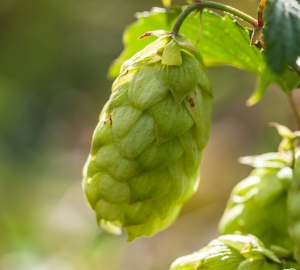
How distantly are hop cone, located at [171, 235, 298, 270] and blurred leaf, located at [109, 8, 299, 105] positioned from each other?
0.29 metres

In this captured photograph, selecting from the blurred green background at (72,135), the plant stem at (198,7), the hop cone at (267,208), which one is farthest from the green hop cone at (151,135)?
the blurred green background at (72,135)

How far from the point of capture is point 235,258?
0.59 meters

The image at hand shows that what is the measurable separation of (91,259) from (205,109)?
8.31 feet

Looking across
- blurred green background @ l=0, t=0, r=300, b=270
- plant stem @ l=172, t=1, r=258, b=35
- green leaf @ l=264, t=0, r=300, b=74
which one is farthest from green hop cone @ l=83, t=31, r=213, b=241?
blurred green background @ l=0, t=0, r=300, b=270

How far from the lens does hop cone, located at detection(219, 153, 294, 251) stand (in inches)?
28.0

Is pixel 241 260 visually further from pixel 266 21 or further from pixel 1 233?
pixel 1 233

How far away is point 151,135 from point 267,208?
38 centimetres

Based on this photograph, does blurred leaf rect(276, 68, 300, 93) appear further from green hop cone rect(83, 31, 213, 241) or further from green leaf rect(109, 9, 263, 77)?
green hop cone rect(83, 31, 213, 241)

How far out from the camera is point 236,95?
4.86m

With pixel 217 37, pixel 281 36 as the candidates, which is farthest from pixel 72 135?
pixel 281 36

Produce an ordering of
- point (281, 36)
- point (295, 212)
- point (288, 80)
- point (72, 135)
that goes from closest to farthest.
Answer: point (281, 36) → point (295, 212) → point (288, 80) → point (72, 135)

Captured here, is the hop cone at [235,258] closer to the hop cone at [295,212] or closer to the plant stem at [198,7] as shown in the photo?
the hop cone at [295,212]

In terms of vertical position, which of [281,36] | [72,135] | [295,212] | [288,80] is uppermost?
[281,36]

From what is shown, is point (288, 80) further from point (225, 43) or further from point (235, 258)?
point (235, 258)
